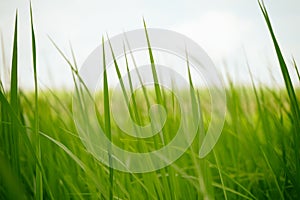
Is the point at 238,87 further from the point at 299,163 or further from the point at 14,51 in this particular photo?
the point at 14,51

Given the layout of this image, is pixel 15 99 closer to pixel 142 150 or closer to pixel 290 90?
pixel 142 150

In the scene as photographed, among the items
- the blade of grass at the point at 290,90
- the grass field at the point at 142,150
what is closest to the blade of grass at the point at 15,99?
the grass field at the point at 142,150

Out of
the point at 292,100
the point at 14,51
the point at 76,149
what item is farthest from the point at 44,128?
the point at 292,100

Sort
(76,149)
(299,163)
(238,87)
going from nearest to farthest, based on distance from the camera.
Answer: (299,163) → (76,149) → (238,87)

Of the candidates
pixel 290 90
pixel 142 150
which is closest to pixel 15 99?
pixel 142 150

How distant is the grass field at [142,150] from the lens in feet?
1.44

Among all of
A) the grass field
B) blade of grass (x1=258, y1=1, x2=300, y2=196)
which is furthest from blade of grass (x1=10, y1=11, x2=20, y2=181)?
blade of grass (x1=258, y1=1, x2=300, y2=196)

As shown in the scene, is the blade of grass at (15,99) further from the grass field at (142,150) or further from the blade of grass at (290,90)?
the blade of grass at (290,90)

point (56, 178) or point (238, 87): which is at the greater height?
point (238, 87)

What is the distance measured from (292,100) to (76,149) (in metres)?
0.44

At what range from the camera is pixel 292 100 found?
0.53 metres

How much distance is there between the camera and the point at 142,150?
0.50 meters

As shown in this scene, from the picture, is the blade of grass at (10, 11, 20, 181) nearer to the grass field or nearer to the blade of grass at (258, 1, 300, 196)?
the grass field

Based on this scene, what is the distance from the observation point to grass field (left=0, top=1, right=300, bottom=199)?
0.44m
